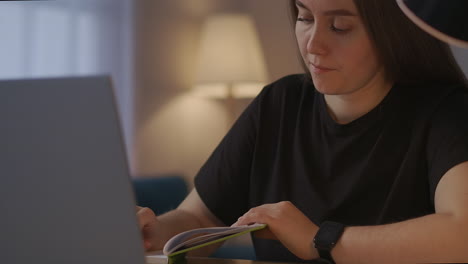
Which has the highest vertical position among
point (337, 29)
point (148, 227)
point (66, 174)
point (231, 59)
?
point (337, 29)

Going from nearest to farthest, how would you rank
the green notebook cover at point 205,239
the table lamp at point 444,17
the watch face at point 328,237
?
1. the table lamp at point 444,17
2. the green notebook cover at point 205,239
3. the watch face at point 328,237

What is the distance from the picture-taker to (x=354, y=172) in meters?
1.48

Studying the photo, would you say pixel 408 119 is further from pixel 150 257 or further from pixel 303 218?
pixel 150 257

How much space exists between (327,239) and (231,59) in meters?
2.66

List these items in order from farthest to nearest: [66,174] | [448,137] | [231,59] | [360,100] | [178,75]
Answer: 1. [178,75]
2. [231,59]
3. [360,100]
4. [448,137]
5. [66,174]

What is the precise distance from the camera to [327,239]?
115 centimetres

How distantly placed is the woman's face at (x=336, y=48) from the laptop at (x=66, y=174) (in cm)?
83

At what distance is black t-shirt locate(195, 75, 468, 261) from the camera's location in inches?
55.4

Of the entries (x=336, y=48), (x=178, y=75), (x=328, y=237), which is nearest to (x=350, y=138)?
(x=336, y=48)

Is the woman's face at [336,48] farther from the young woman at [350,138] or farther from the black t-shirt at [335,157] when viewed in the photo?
the black t-shirt at [335,157]

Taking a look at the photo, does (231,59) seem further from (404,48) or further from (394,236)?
(394,236)

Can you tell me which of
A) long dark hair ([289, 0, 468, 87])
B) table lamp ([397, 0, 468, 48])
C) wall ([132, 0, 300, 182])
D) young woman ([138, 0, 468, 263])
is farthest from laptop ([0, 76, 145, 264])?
→ wall ([132, 0, 300, 182])

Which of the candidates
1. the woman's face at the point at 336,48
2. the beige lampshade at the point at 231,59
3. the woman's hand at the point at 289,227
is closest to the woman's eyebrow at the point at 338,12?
the woman's face at the point at 336,48

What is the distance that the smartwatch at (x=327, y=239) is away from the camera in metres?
1.15
